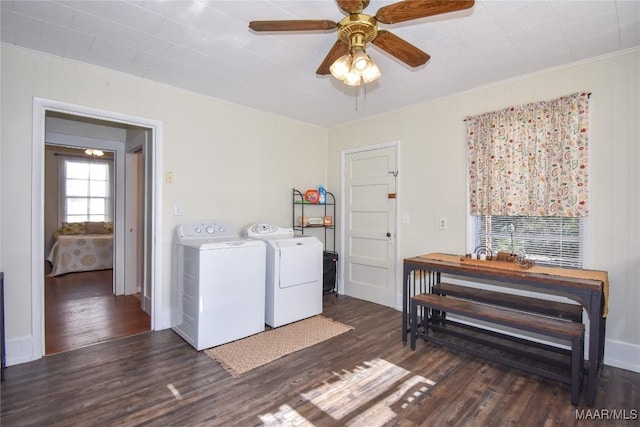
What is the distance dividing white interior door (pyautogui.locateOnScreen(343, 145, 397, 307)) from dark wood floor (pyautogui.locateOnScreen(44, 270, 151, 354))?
8.58ft

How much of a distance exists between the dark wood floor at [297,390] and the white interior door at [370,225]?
135 cm

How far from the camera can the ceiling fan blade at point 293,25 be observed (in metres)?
1.67

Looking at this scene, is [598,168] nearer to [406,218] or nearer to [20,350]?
[406,218]

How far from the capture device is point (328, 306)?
4055 millimetres

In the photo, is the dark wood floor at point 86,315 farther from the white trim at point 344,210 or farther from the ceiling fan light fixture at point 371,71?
the ceiling fan light fixture at point 371,71

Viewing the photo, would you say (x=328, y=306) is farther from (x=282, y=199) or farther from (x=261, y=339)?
(x=282, y=199)

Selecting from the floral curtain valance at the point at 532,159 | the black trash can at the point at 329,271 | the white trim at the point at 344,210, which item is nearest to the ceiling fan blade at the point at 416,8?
the floral curtain valance at the point at 532,159

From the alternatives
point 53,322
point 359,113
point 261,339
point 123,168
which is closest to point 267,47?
point 359,113

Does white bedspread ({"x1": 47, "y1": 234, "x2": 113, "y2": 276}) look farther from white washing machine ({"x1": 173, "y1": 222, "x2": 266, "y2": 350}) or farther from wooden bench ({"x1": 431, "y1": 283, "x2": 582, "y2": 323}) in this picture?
wooden bench ({"x1": 431, "y1": 283, "x2": 582, "y2": 323})

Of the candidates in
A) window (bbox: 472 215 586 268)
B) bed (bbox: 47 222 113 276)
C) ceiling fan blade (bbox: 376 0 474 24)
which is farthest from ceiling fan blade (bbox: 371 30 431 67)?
bed (bbox: 47 222 113 276)

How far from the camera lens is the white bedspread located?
19.4 ft

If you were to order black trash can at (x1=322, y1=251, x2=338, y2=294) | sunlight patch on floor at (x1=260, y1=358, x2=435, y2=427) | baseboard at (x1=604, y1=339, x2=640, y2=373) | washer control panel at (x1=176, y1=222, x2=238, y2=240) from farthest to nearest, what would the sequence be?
black trash can at (x1=322, y1=251, x2=338, y2=294) < washer control panel at (x1=176, y1=222, x2=238, y2=240) < baseboard at (x1=604, y1=339, x2=640, y2=373) < sunlight patch on floor at (x1=260, y1=358, x2=435, y2=427)

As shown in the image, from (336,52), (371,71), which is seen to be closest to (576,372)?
(371,71)

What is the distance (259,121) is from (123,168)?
213 centimetres
